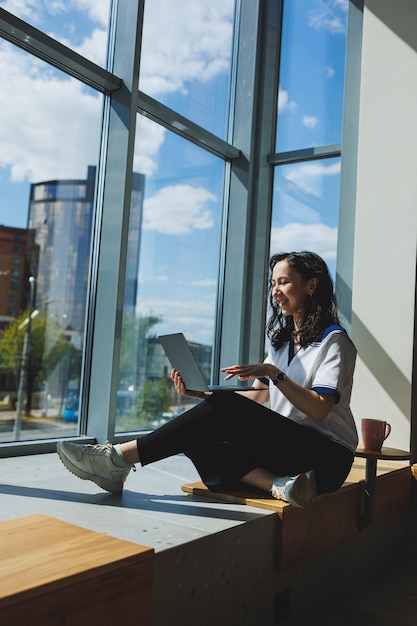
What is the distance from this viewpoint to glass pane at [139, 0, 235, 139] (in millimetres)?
4109

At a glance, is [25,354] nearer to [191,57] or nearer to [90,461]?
[90,461]

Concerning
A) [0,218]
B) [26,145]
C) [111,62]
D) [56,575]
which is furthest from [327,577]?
[111,62]

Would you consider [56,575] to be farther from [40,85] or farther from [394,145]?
[394,145]

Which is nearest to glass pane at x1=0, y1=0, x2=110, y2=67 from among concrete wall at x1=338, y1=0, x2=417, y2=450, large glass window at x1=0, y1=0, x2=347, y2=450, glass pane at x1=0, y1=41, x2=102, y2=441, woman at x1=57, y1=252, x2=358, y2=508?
large glass window at x1=0, y1=0, x2=347, y2=450

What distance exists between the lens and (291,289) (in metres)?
2.43

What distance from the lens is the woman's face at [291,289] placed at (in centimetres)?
243

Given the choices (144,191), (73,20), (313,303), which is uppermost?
(73,20)

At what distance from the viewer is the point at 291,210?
4746 mm

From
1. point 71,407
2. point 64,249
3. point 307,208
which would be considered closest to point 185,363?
point 71,407

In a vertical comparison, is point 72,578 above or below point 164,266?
below

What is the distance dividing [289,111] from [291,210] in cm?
77

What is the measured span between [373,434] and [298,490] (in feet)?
2.06

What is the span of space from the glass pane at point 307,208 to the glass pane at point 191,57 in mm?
668

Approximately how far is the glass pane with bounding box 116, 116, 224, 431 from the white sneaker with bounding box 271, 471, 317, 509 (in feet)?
6.44
